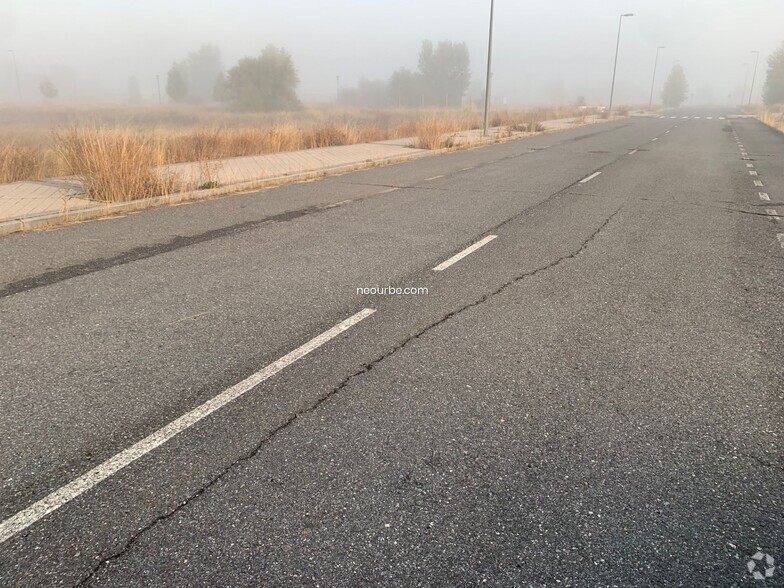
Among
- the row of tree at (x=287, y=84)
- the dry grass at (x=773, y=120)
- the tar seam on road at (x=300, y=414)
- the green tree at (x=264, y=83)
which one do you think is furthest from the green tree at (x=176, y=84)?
the tar seam on road at (x=300, y=414)

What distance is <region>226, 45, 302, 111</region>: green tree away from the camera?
86000 mm

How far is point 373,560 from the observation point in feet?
7.18

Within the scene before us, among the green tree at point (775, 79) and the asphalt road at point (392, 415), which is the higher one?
the green tree at point (775, 79)

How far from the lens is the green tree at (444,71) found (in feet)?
445

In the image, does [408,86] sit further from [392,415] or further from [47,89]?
[392,415]

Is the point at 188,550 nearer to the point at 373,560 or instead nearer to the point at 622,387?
the point at 373,560

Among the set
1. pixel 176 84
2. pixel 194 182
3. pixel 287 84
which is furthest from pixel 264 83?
pixel 194 182

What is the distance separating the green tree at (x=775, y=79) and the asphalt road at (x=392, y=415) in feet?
371

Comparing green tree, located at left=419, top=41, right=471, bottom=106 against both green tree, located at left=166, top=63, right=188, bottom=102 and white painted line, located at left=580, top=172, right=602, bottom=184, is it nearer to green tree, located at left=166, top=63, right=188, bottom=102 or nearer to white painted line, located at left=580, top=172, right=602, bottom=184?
green tree, located at left=166, top=63, right=188, bottom=102

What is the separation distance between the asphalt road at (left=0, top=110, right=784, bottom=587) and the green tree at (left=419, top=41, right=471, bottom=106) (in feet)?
452

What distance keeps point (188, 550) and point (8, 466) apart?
4.18ft

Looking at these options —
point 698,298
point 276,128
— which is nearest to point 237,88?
point 276,128

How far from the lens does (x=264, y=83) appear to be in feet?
287

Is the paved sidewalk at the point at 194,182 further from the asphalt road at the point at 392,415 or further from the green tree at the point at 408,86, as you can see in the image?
the green tree at the point at 408,86
